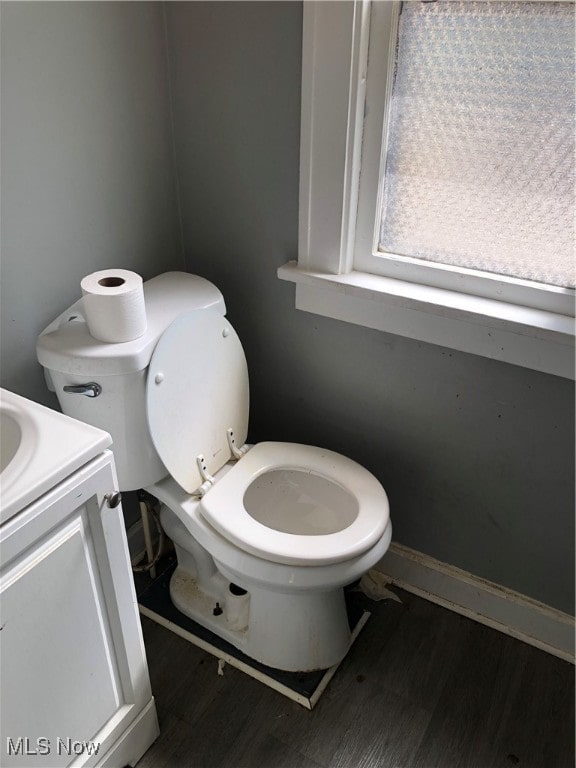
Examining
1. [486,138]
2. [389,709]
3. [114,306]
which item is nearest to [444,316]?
[486,138]

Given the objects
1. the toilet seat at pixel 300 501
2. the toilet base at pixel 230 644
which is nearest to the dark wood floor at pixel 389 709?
the toilet base at pixel 230 644

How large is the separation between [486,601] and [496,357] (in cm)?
67

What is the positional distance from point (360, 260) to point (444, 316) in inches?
9.5

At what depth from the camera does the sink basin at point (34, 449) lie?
2.96 feet

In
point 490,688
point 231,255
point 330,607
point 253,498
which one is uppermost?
point 231,255

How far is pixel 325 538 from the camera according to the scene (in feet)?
4.33

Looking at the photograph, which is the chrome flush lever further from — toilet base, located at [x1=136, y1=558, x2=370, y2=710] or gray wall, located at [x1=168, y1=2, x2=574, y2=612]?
toilet base, located at [x1=136, y1=558, x2=370, y2=710]

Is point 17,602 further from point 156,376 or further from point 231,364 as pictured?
point 231,364

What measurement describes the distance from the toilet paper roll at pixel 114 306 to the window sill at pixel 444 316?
0.38m

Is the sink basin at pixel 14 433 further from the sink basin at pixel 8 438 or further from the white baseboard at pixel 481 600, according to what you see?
the white baseboard at pixel 481 600

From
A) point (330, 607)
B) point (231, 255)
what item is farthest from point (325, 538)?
point (231, 255)

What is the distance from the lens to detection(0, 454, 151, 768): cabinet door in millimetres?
943

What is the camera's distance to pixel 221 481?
1.46m

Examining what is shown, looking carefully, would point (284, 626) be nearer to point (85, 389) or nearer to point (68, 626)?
point (68, 626)
